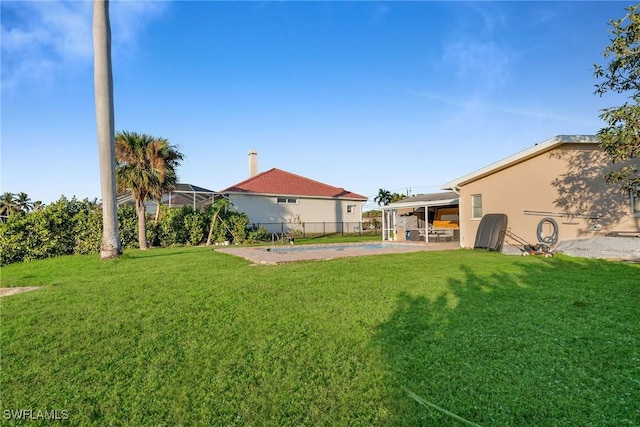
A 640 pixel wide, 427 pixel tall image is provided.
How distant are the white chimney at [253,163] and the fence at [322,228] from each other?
23.1 ft

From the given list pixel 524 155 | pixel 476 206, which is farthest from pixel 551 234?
pixel 476 206

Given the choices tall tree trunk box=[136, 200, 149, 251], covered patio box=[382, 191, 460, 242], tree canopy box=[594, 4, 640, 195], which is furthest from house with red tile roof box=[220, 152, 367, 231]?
tree canopy box=[594, 4, 640, 195]

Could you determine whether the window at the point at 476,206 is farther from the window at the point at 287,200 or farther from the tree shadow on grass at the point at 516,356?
the window at the point at 287,200

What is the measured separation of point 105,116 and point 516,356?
13.0m

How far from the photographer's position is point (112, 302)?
5.57 m

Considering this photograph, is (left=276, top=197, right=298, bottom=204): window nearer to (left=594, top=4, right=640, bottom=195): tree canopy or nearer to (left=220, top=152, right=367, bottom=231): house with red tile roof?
(left=220, top=152, right=367, bottom=231): house with red tile roof

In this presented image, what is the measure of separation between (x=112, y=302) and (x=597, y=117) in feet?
38.1

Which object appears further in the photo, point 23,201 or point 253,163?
point 253,163

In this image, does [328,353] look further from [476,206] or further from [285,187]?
[285,187]

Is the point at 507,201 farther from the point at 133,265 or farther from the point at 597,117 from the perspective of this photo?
the point at 133,265

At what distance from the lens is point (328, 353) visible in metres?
3.45

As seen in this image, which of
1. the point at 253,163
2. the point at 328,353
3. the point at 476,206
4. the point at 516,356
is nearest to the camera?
the point at 516,356

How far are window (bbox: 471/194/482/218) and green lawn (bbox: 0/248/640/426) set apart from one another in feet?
28.9

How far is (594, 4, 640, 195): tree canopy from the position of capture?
311 inches
